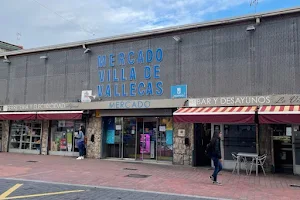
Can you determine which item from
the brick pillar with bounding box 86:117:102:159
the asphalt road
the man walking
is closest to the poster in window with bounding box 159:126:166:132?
the brick pillar with bounding box 86:117:102:159

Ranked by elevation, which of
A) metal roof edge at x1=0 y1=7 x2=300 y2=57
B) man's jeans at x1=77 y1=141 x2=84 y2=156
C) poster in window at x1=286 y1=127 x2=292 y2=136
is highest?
metal roof edge at x1=0 y1=7 x2=300 y2=57

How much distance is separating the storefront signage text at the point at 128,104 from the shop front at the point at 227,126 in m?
1.87

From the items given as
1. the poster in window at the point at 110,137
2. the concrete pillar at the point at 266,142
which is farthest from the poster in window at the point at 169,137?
the concrete pillar at the point at 266,142

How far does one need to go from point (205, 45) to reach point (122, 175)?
22.1ft

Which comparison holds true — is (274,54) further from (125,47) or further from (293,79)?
(125,47)

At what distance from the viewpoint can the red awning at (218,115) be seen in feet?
37.2

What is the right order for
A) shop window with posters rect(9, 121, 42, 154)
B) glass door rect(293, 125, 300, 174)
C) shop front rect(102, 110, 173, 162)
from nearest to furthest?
glass door rect(293, 125, 300, 174) < shop front rect(102, 110, 173, 162) < shop window with posters rect(9, 121, 42, 154)

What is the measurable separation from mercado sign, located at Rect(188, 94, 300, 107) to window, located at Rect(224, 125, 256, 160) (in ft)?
3.60

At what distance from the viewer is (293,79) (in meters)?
11.8

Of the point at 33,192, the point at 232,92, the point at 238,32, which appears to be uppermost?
the point at 238,32

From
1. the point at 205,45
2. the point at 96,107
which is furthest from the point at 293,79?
the point at 96,107

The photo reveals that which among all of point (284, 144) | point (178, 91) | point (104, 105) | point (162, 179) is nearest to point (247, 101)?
point (284, 144)

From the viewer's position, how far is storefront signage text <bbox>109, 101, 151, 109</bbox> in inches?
572

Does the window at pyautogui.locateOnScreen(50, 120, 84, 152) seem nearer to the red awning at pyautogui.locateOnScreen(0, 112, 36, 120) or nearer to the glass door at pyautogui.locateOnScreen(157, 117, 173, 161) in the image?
the red awning at pyautogui.locateOnScreen(0, 112, 36, 120)
